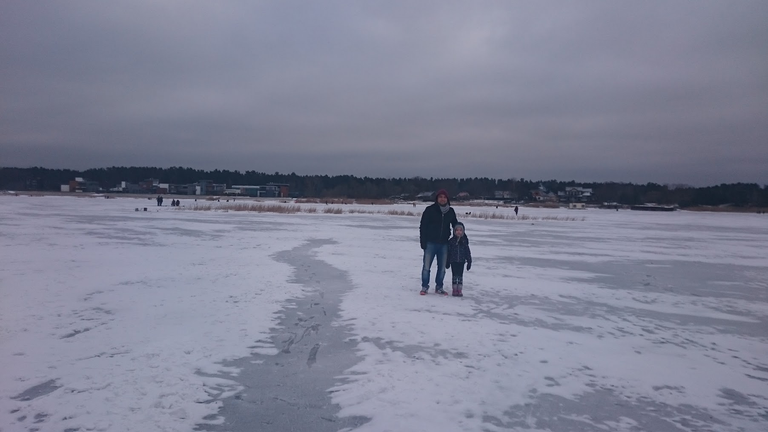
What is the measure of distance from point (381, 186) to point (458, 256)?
4958 inches

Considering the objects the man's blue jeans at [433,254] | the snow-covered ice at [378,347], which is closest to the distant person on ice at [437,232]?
the man's blue jeans at [433,254]

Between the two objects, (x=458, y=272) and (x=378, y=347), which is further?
(x=458, y=272)

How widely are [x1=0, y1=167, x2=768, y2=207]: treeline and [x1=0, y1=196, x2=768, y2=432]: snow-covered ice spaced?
108 metres

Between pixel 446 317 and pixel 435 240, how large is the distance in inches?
69.3

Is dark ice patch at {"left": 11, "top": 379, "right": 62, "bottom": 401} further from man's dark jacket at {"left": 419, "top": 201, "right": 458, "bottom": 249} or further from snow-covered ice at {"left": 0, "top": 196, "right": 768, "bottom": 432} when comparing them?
man's dark jacket at {"left": 419, "top": 201, "right": 458, "bottom": 249}


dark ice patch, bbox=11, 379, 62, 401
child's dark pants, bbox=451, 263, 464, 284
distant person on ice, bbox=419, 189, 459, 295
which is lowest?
dark ice patch, bbox=11, 379, 62, 401

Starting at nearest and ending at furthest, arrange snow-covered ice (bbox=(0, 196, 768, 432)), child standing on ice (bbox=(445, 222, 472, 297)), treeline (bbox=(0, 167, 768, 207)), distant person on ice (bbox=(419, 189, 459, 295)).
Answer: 1. snow-covered ice (bbox=(0, 196, 768, 432))
2. child standing on ice (bbox=(445, 222, 472, 297))
3. distant person on ice (bbox=(419, 189, 459, 295))
4. treeline (bbox=(0, 167, 768, 207))

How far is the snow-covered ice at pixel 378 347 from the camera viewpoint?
372cm

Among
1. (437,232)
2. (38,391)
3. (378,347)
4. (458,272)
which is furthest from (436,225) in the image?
(38,391)

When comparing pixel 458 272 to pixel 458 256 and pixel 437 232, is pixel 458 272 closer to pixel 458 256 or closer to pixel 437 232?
pixel 458 256

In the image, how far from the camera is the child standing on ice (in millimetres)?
8016

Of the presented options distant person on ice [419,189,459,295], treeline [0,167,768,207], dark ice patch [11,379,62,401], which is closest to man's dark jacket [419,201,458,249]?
distant person on ice [419,189,459,295]

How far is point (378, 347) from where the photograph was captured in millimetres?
5297

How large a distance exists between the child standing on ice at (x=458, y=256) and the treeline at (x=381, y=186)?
108544mm
